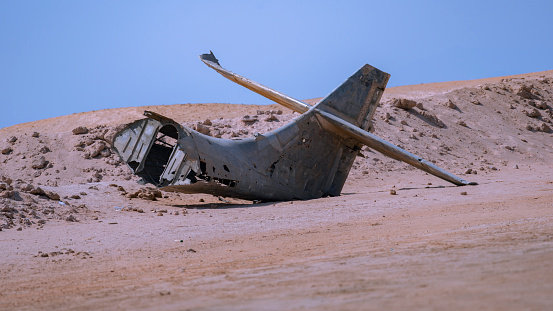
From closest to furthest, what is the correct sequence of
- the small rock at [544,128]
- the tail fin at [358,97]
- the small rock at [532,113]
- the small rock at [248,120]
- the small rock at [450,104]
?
1. the tail fin at [358,97]
2. the small rock at [248,120]
3. the small rock at [450,104]
4. the small rock at [544,128]
5. the small rock at [532,113]

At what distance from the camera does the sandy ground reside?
13.2ft

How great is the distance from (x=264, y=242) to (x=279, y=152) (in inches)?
236

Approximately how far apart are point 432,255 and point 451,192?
8278mm

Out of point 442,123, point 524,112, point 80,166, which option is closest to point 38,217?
point 80,166

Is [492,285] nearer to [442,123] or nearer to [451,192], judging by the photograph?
[451,192]

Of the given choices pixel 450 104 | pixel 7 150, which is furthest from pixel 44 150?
pixel 450 104

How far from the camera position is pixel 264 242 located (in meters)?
8.66

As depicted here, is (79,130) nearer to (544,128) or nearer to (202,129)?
(202,129)

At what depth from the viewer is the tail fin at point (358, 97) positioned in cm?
1548

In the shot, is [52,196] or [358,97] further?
[358,97]

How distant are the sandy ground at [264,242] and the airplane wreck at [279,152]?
0.68 metres

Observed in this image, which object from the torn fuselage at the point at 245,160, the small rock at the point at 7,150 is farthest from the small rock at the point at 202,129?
the small rock at the point at 7,150

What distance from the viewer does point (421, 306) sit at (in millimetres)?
3361

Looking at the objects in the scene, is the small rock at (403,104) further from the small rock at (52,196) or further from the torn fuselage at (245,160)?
the small rock at (52,196)
